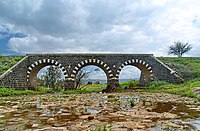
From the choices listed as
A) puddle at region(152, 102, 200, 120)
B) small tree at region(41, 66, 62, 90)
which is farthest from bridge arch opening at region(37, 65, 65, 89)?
puddle at region(152, 102, 200, 120)

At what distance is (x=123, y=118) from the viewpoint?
16.5 ft

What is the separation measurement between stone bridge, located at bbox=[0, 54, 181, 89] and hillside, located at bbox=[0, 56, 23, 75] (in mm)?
977

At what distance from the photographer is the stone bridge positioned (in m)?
20.9

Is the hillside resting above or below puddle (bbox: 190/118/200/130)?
above

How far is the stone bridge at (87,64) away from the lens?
824 inches

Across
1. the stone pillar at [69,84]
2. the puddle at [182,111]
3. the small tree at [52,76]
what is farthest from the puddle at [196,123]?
the small tree at [52,76]

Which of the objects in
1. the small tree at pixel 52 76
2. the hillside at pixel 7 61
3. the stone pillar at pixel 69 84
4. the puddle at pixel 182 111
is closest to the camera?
the puddle at pixel 182 111

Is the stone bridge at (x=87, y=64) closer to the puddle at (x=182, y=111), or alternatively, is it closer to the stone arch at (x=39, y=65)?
the stone arch at (x=39, y=65)

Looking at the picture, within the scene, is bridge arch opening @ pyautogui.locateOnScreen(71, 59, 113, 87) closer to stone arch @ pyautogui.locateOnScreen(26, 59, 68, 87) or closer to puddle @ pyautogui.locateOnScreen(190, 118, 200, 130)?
stone arch @ pyautogui.locateOnScreen(26, 59, 68, 87)

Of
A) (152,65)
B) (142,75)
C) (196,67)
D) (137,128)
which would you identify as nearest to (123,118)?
(137,128)

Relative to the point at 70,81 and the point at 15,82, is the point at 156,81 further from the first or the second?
the point at 15,82

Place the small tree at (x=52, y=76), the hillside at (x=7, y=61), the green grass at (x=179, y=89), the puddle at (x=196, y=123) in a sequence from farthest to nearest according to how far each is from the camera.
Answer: the small tree at (x=52, y=76)
the hillside at (x=7, y=61)
the green grass at (x=179, y=89)
the puddle at (x=196, y=123)

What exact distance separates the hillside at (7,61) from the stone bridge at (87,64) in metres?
0.98

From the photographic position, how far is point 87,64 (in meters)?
22.7
